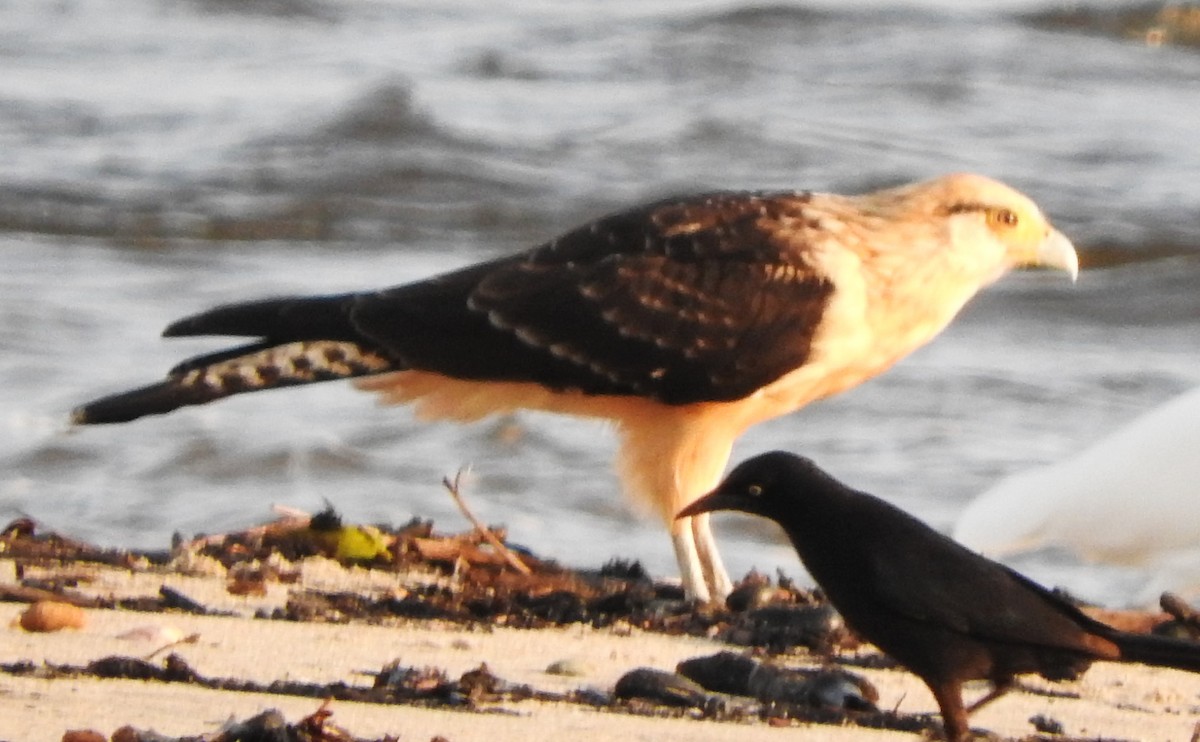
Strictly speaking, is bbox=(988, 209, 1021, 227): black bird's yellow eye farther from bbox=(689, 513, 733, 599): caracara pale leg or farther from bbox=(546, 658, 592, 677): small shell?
bbox=(546, 658, 592, 677): small shell

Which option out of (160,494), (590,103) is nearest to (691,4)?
(590,103)

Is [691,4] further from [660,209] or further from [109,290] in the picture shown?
[660,209]

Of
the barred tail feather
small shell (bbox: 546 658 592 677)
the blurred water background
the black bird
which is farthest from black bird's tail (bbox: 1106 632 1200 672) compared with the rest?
the barred tail feather

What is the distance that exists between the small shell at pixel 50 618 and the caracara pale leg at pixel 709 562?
2.09 metres

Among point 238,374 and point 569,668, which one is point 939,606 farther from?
point 238,374

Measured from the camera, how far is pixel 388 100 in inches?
693

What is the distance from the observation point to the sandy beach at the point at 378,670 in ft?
15.1

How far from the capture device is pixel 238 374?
23.0 ft

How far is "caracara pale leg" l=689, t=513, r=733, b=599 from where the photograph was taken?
7.00 meters

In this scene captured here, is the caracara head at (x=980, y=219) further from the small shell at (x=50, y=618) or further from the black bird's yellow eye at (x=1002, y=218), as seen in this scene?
the small shell at (x=50, y=618)

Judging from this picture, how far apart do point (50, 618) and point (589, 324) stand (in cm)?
220

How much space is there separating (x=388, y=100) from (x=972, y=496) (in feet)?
28.9

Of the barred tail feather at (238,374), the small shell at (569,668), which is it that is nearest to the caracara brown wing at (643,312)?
the barred tail feather at (238,374)

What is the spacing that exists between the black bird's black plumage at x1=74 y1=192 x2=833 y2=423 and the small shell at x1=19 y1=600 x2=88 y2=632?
154cm
